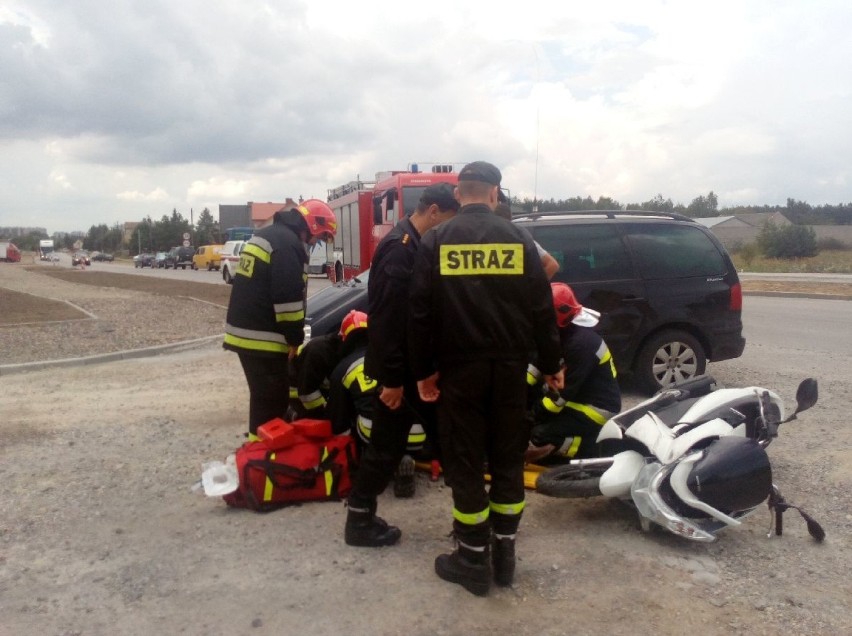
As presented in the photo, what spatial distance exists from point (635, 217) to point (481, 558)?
16.5 feet

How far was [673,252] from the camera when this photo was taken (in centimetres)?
754

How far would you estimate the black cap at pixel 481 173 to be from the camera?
11.6 feet

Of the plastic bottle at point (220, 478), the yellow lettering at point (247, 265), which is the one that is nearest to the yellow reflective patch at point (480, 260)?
the yellow lettering at point (247, 265)

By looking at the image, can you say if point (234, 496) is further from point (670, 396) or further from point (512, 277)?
point (670, 396)

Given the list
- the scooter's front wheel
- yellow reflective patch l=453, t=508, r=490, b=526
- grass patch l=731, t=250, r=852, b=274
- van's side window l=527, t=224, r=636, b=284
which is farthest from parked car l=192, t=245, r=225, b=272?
yellow reflective patch l=453, t=508, r=490, b=526

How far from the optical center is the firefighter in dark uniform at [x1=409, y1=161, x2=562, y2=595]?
3.39 m

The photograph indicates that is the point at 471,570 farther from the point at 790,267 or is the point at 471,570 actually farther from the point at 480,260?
the point at 790,267

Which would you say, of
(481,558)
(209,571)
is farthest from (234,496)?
(481,558)

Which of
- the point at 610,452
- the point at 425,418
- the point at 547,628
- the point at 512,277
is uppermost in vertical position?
the point at 512,277

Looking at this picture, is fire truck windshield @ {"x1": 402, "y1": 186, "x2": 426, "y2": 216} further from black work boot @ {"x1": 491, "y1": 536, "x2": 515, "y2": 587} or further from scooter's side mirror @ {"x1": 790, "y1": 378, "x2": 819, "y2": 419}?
black work boot @ {"x1": 491, "y1": 536, "x2": 515, "y2": 587}

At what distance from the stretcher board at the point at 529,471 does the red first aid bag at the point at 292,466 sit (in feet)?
1.92

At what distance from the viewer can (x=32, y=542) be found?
13.5 ft

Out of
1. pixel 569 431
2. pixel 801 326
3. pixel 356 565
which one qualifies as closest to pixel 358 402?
pixel 356 565

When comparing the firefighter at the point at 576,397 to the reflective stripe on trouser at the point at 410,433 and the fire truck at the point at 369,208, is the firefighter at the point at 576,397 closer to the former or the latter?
the reflective stripe on trouser at the point at 410,433
